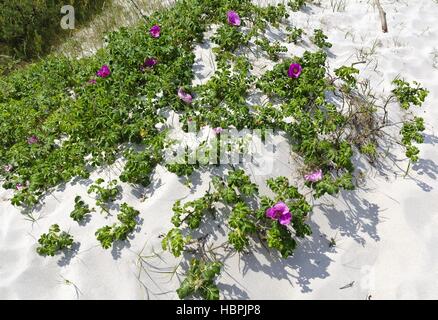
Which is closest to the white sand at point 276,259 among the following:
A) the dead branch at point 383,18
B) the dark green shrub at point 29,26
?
the dead branch at point 383,18

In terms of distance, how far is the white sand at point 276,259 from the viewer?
3148mm

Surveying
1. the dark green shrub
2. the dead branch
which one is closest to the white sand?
the dead branch

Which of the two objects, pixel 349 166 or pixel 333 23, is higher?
pixel 333 23

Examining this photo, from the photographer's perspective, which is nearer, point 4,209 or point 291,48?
point 4,209

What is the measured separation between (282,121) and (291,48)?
1642 millimetres

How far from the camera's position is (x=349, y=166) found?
3768 millimetres

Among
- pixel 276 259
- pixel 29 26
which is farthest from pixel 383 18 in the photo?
pixel 29 26

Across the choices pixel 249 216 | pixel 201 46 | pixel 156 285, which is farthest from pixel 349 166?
pixel 201 46

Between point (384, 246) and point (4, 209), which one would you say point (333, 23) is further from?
point (4, 209)

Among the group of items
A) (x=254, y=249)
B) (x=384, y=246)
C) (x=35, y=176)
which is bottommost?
(x=384, y=246)

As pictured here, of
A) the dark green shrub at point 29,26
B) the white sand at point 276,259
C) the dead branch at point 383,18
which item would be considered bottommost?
the white sand at point 276,259

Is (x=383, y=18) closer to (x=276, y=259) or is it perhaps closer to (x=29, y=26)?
(x=276, y=259)

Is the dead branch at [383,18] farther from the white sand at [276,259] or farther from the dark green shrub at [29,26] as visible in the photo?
the dark green shrub at [29,26]

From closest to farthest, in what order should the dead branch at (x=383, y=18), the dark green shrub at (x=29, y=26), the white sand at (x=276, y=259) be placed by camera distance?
1. the white sand at (x=276, y=259)
2. the dead branch at (x=383, y=18)
3. the dark green shrub at (x=29, y=26)
